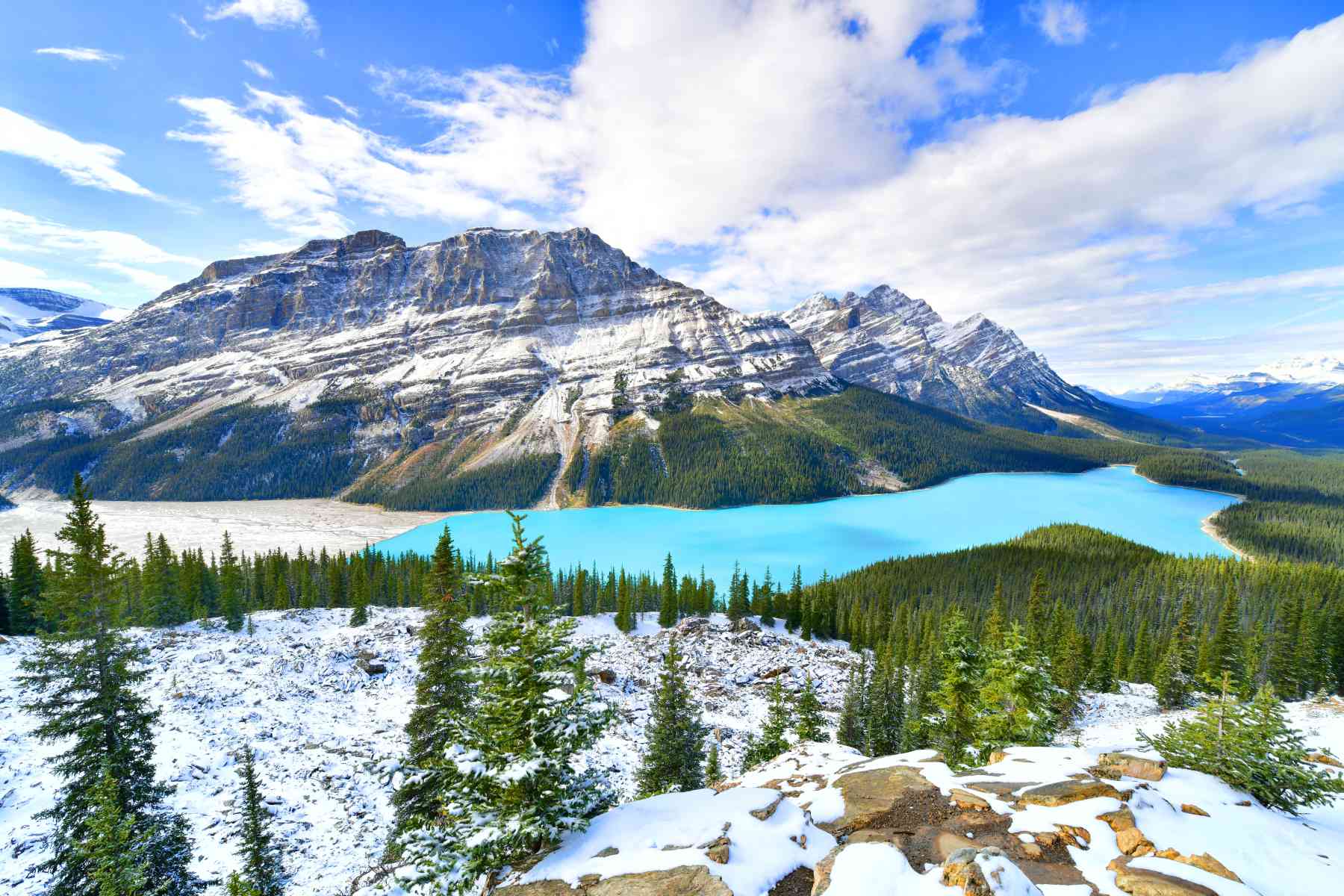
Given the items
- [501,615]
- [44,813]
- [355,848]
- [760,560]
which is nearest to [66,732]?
[44,813]

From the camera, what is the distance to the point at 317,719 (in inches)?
1293

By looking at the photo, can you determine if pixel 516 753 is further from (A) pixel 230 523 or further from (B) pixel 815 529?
(A) pixel 230 523

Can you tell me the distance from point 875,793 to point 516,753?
813cm

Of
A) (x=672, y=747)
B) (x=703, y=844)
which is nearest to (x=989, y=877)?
(x=703, y=844)

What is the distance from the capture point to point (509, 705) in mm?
11602

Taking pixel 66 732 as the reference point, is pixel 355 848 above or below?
below

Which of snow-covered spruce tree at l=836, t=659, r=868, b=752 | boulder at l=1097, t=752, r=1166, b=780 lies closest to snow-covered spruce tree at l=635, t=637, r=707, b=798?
snow-covered spruce tree at l=836, t=659, r=868, b=752

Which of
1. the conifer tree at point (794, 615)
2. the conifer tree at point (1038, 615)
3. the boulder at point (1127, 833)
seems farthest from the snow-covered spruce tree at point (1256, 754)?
the conifer tree at point (794, 615)

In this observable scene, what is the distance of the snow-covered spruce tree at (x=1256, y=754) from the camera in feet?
32.8

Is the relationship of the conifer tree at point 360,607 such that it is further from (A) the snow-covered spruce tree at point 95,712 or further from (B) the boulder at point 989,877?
(B) the boulder at point 989,877

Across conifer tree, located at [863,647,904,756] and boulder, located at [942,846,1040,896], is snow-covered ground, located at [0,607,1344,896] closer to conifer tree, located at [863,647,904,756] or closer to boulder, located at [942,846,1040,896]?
boulder, located at [942,846,1040,896]

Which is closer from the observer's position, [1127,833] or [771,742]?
[1127,833]

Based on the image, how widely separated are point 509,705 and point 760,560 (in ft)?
370

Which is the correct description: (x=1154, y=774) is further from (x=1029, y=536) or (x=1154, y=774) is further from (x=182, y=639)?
(x=1029, y=536)
